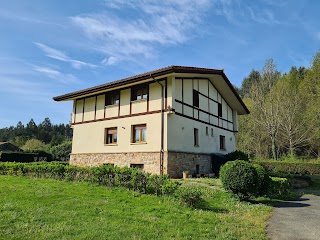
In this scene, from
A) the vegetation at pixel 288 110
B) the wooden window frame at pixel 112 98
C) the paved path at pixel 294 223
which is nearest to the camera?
the paved path at pixel 294 223

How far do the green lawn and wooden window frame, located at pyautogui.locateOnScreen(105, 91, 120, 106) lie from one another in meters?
10.3

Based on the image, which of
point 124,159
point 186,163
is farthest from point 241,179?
point 124,159

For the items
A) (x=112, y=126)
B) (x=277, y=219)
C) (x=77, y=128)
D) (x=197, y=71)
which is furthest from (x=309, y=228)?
(x=77, y=128)

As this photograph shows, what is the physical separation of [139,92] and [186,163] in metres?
5.59

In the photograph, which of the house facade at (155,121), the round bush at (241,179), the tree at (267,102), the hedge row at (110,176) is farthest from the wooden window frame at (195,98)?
the tree at (267,102)

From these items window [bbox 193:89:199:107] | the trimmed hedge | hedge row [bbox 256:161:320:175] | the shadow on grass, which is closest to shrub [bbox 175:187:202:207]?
the shadow on grass

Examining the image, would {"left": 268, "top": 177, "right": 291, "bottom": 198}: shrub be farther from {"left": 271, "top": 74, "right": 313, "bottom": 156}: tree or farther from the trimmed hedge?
the trimmed hedge

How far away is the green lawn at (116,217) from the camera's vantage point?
527 cm

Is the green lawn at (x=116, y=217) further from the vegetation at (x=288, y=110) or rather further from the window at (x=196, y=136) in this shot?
the vegetation at (x=288, y=110)

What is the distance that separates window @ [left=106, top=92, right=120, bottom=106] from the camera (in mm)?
18784

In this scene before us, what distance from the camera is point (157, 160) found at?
15.4 meters

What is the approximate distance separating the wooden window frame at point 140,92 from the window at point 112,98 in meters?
1.55

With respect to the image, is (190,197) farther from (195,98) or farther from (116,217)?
(195,98)

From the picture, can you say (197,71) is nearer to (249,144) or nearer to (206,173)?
(206,173)
